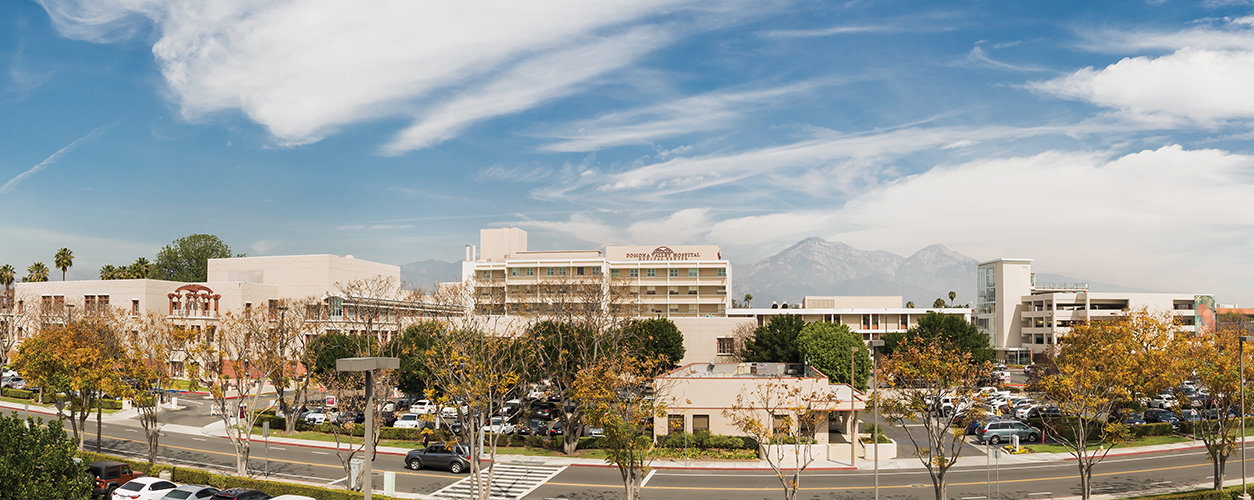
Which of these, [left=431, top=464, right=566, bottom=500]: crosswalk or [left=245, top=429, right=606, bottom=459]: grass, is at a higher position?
[left=431, top=464, right=566, bottom=500]: crosswalk

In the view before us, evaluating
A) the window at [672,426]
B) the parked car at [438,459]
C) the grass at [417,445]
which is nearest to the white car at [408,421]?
the grass at [417,445]

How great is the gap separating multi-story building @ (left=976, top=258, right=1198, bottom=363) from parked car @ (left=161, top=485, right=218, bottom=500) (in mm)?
127215

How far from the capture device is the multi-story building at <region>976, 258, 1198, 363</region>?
128500 mm

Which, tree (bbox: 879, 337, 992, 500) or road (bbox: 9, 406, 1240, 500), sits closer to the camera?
tree (bbox: 879, 337, 992, 500)

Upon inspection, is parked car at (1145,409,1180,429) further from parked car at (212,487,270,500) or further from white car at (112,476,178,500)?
white car at (112,476,178,500)

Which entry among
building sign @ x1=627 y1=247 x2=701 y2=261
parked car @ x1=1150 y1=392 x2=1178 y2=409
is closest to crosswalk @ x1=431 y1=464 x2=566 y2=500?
parked car @ x1=1150 y1=392 x2=1178 y2=409

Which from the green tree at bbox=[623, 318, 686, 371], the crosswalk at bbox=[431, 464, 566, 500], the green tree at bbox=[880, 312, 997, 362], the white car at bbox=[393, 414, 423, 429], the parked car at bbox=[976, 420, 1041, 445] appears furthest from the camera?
the green tree at bbox=[880, 312, 997, 362]

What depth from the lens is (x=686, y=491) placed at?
1608 inches

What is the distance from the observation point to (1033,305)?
445 feet

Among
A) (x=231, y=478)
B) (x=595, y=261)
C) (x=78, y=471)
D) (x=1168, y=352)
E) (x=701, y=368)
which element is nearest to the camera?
(x=78, y=471)

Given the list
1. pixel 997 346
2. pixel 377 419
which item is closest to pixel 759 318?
pixel 997 346

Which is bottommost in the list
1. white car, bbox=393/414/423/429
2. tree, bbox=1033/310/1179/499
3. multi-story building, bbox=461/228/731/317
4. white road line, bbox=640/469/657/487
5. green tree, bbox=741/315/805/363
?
white road line, bbox=640/469/657/487

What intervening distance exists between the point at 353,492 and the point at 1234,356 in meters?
49.8

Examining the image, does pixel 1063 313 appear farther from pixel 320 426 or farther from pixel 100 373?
pixel 100 373
